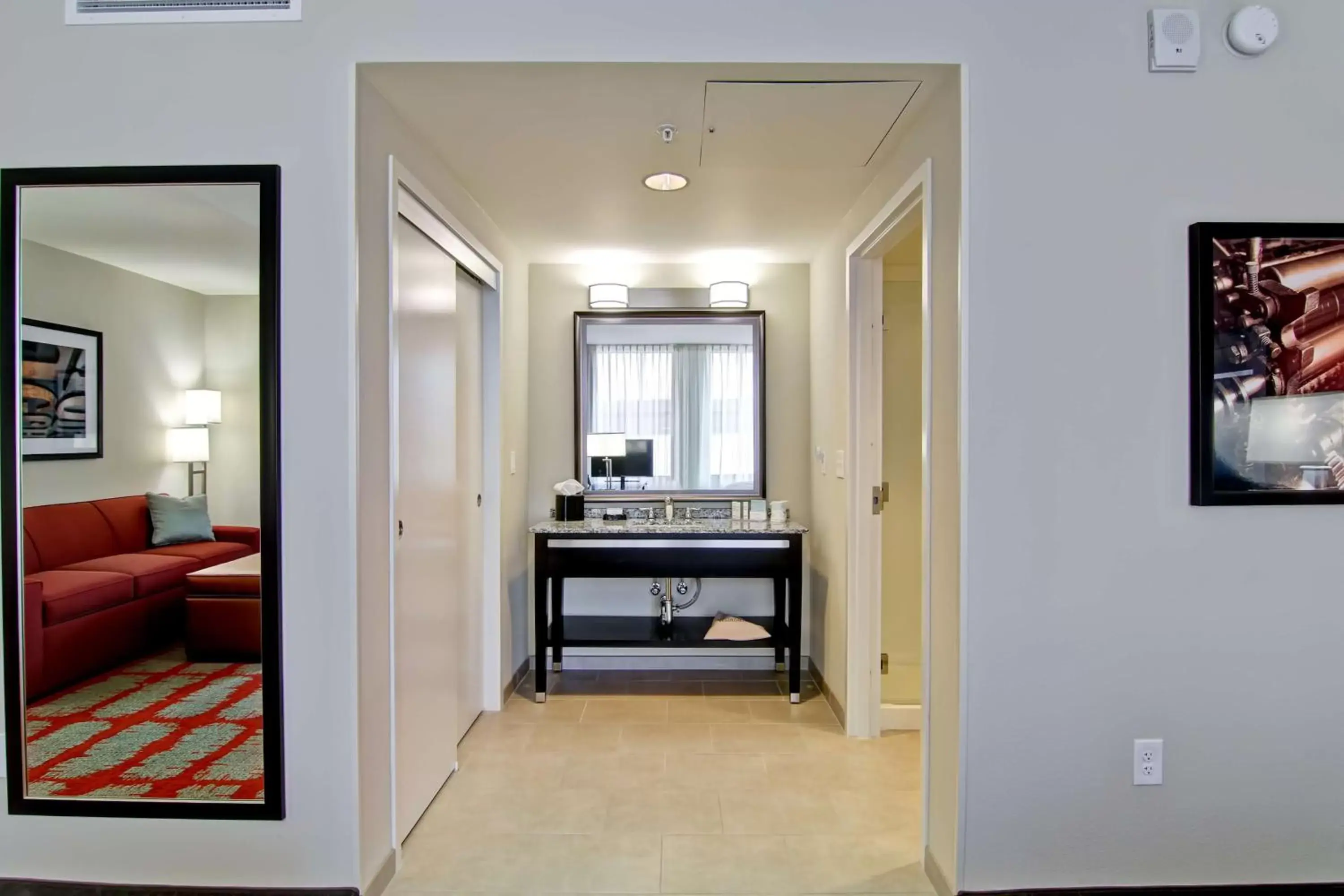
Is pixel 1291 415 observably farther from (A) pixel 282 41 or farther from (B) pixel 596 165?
(A) pixel 282 41

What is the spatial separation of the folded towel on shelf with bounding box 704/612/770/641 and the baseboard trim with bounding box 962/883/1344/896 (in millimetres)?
1790

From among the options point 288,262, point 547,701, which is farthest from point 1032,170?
point 547,701

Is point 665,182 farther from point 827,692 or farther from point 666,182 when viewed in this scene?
point 827,692

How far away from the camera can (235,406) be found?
1.81 metres

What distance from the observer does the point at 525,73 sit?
180 cm

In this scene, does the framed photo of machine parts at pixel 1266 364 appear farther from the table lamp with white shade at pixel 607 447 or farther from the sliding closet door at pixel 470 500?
the table lamp with white shade at pixel 607 447

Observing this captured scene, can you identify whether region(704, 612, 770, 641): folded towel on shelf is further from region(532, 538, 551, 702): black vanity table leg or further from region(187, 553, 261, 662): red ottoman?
region(187, 553, 261, 662): red ottoman

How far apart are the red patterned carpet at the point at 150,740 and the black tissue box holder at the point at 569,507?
6.47 ft

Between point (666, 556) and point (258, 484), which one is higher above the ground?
Answer: point (258, 484)

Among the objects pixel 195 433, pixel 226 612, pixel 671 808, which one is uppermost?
pixel 195 433

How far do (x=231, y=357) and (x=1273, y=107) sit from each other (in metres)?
2.78

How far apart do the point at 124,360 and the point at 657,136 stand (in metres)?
1.62

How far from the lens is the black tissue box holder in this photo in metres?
3.70

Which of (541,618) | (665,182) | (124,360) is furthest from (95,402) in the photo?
(541,618)
